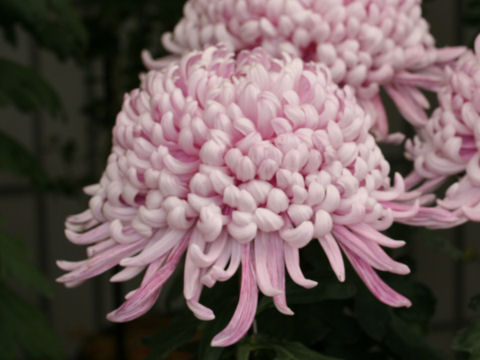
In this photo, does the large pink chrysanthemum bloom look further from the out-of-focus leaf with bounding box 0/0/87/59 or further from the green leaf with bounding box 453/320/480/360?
the out-of-focus leaf with bounding box 0/0/87/59

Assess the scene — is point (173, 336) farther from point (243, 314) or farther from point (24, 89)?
point (24, 89)

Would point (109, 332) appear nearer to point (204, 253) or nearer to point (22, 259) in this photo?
point (22, 259)

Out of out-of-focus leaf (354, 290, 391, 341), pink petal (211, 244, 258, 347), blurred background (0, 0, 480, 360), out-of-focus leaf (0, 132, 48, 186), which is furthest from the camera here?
blurred background (0, 0, 480, 360)

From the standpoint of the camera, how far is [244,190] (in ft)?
1.30

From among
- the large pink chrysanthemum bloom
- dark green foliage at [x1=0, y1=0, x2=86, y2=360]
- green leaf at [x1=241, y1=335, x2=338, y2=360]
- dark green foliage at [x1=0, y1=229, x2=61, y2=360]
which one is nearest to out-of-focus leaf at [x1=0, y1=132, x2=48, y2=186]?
dark green foliage at [x1=0, y1=0, x2=86, y2=360]

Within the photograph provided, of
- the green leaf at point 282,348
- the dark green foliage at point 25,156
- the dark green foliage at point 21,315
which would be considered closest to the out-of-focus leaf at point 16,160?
the dark green foliage at point 25,156

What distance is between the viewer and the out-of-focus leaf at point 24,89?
874mm

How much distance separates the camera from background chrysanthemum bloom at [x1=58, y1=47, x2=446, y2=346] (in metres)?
0.39

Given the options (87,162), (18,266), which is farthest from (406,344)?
(87,162)

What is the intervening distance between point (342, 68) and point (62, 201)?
51.3 inches

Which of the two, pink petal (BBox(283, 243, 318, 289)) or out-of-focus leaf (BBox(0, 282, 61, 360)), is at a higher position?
pink petal (BBox(283, 243, 318, 289))

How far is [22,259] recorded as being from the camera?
2.51 ft

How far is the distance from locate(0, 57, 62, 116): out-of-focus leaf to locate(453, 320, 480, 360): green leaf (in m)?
0.61

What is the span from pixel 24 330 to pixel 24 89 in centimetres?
29
